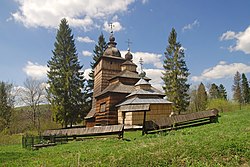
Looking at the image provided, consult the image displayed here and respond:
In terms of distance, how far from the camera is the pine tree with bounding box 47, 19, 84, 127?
32372mm

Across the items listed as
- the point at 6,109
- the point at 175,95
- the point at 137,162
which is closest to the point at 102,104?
the point at 175,95

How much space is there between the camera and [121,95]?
87.0ft

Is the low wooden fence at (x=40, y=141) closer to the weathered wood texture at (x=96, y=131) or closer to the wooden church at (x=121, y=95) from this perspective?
the weathered wood texture at (x=96, y=131)

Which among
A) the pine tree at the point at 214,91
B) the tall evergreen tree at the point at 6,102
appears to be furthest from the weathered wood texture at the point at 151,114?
the pine tree at the point at 214,91

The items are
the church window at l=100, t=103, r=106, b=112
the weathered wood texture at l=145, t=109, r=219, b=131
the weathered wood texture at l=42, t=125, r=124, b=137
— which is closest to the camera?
the weathered wood texture at l=42, t=125, r=124, b=137

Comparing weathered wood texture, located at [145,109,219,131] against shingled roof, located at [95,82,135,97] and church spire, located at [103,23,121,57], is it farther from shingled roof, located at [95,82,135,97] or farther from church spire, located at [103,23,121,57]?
church spire, located at [103,23,121,57]

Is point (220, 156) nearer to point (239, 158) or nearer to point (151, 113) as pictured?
point (239, 158)

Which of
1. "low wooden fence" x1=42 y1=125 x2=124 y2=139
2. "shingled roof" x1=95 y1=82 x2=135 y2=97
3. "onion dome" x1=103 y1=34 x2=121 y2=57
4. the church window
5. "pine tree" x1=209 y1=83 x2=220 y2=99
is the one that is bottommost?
"low wooden fence" x1=42 y1=125 x2=124 y2=139

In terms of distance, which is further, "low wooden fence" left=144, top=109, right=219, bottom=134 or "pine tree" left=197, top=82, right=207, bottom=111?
"pine tree" left=197, top=82, right=207, bottom=111

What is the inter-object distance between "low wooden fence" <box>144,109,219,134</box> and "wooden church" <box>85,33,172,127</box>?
4.57ft

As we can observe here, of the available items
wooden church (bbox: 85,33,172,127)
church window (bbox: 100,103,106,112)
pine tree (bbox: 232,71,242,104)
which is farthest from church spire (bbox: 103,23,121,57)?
pine tree (bbox: 232,71,242,104)

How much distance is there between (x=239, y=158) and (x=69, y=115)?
92.7 feet

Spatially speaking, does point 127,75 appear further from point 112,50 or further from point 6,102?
point 6,102

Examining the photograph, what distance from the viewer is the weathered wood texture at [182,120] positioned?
14680mm
